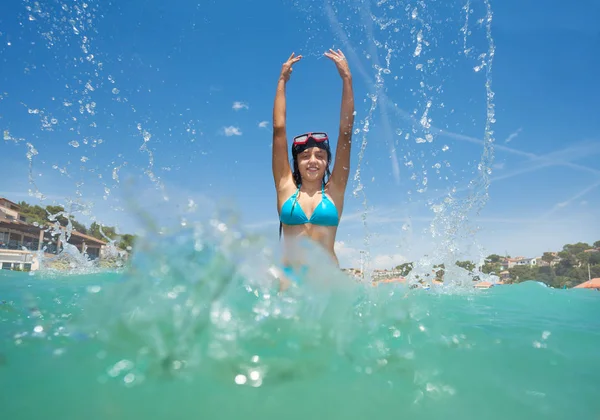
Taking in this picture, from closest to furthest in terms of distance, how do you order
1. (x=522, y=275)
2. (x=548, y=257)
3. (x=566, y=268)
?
(x=522, y=275)
(x=566, y=268)
(x=548, y=257)

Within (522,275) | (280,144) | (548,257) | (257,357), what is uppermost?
(548,257)

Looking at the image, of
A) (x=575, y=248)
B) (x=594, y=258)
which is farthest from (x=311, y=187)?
(x=575, y=248)

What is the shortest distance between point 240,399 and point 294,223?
234 cm

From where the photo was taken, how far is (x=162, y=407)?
1632 millimetres

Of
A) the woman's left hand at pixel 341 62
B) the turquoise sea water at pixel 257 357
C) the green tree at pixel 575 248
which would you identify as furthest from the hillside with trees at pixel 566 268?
the turquoise sea water at pixel 257 357

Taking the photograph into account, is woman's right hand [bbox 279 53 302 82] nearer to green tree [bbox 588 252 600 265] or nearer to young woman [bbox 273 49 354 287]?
young woman [bbox 273 49 354 287]

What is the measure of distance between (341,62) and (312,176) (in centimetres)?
138

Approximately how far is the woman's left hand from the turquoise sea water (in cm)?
241

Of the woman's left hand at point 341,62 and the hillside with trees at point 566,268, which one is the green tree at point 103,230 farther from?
the hillside with trees at point 566,268

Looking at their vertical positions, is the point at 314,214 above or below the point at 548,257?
below

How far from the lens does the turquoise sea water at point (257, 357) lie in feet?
5.53

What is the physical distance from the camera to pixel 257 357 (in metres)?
2.04

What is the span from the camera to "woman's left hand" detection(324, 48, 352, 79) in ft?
14.0

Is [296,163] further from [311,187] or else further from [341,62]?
[341,62]
